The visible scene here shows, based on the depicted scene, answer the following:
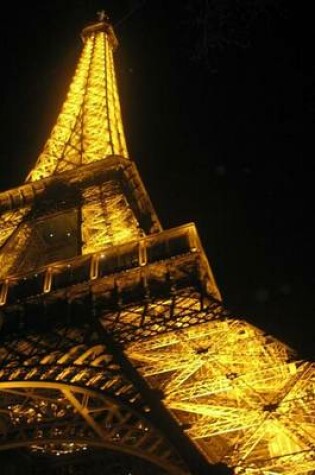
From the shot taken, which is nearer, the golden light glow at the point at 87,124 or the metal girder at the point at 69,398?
the metal girder at the point at 69,398

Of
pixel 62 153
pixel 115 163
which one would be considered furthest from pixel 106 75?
pixel 115 163

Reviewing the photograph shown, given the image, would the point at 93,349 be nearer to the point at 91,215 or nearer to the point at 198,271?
the point at 198,271

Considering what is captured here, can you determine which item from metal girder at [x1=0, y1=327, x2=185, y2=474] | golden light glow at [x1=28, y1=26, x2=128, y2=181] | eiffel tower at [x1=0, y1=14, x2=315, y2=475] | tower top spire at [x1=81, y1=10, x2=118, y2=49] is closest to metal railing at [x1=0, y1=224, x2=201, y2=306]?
eiffel tower at [x1=0, y1=14, x2=315, y2=475]

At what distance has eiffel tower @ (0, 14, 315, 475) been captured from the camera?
1303 centimetres

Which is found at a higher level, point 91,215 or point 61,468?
point 91,215

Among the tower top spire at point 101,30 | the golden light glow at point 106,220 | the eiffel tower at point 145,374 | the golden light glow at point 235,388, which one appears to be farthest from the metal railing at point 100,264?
the tower top spire at point 101,30

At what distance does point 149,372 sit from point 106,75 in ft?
85.6

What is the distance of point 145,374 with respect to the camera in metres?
14.1

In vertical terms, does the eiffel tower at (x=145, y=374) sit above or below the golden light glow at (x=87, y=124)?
below

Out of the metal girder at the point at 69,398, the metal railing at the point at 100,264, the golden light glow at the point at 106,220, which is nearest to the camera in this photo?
the metal girder at the point at 69,398

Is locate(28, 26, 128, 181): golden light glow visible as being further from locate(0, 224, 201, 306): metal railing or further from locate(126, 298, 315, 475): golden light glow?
locate(126, 298, 315, 475): golden light glow

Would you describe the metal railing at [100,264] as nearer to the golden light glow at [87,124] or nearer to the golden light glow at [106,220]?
the golden light glow at [106,220]

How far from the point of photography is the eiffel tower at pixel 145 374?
13.0 meters

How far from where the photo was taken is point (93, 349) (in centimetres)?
1495
